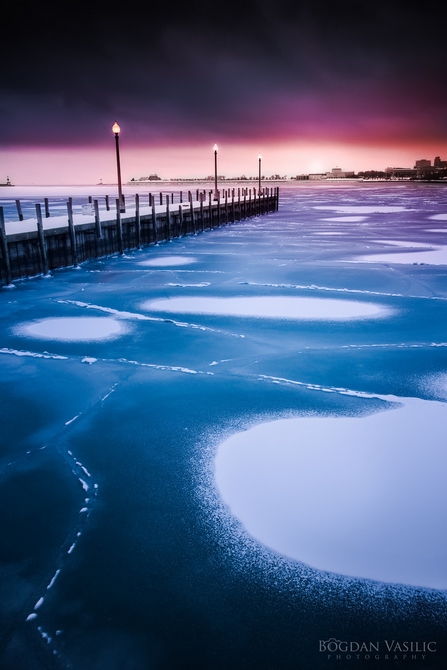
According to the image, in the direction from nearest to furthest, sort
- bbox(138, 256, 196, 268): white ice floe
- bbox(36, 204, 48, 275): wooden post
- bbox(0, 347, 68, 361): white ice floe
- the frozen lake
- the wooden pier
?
1. the frozen lake
2. bbox(0, 347, 68, 361): white ice floe
3. the wooden pier
4. bbox(36, 204, 48, 275): wooden post
5. bbox(138, 256, 196, 268): white ice floe

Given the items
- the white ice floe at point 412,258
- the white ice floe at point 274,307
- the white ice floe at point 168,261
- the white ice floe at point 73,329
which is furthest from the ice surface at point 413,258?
the white ice floe at point 73,329

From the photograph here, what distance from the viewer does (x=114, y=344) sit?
7453mm

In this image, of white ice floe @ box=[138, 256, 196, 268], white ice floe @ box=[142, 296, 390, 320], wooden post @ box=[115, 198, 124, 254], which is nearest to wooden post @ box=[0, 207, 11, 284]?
white ice floe @ box=[138, 256, 196, 268]

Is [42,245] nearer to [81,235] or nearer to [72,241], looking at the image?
[72,241]

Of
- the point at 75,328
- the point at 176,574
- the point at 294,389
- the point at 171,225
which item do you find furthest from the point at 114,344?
the point at 171,225

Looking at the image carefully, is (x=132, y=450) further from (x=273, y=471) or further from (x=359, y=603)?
(x=359, y=603)

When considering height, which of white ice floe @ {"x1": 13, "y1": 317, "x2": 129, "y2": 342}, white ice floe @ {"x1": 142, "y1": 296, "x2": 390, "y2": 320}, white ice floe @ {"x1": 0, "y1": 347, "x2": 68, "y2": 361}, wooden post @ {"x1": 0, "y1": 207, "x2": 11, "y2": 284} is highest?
wooden post @ {"x1": 0, "y1": 207, "x2": 11, "y2": 284}

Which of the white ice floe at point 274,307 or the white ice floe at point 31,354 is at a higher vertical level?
the white ice floe at point 274,307

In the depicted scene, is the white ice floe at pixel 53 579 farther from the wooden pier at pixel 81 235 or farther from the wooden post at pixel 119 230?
the wooden post at pixel 119 230

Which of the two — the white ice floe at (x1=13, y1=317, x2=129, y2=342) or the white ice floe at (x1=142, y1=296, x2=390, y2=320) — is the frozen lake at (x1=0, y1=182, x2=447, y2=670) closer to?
the white ice floe at (x1=13, y1=317, x2=129, y2=342)

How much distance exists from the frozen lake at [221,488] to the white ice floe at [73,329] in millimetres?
57

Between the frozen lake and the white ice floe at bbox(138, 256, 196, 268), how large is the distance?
6.26m

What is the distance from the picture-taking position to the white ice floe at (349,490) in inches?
125

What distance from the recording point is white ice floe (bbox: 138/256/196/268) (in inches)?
589
